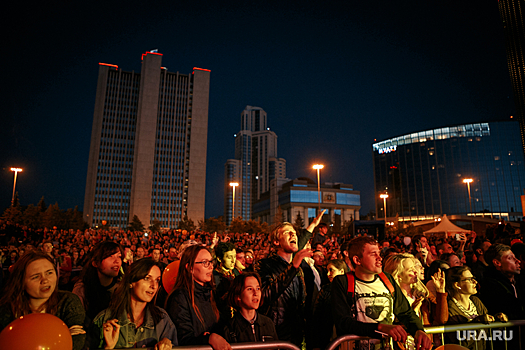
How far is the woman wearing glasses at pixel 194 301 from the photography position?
306 centimetres

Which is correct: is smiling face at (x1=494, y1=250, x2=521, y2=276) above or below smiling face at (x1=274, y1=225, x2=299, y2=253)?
below

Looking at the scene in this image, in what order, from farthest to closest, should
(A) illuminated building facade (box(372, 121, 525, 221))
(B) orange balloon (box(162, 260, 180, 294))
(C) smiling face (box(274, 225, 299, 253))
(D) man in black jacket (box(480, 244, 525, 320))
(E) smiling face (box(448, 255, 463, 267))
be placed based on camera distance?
1. (A) illuminated building facade (box(372, 121, 525, 221))
2. (E) smiling face (box(448, 255, 463, 267))
3. (D) man in black jacket (box(480, 244, 525, 320))
4. (B) orange balloon (box(162, 260, 180, 294))
5. (C) smiling face (box(274, 225, 299, 253))

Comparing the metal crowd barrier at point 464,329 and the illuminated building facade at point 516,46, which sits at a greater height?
the illuminated building facade at point 516,46

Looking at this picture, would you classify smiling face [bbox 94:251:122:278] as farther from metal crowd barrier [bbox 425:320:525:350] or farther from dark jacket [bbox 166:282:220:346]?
metal crowd barrier [bbox 425:320:525:350]

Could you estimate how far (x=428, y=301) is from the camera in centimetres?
413

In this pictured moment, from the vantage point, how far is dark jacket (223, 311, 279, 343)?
306cm

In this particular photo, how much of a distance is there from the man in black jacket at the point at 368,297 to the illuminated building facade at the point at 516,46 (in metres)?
30.3

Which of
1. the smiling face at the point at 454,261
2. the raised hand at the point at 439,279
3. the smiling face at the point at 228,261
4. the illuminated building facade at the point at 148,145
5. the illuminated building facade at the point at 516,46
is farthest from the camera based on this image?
the illuminated building facade at the point at 148,145

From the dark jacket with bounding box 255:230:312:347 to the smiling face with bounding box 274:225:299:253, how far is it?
13 cm

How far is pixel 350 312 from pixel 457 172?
123085 mm

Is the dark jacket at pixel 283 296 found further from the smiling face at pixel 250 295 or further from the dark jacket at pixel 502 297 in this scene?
the dark jacket at pixel 502 297

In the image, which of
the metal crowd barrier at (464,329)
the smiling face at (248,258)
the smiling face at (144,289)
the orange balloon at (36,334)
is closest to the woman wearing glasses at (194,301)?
the smiling face at (144,289)

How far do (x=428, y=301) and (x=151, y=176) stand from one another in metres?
117

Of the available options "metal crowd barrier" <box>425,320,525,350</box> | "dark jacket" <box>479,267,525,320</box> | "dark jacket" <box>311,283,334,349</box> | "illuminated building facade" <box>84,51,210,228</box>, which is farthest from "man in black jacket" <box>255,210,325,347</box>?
"illuminated building facade" <box>84,51,210,228</box>
